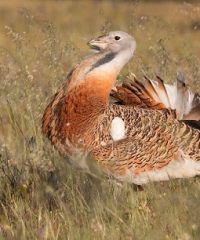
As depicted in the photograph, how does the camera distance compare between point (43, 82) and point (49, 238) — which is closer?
point (49, 238)

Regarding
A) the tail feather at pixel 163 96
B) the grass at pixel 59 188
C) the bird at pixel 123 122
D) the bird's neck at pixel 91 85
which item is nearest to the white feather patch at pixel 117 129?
the bird at pixel 123 122

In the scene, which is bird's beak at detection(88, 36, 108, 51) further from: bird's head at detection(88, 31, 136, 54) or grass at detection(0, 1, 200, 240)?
grass at detection(0, 1, 200, 240)

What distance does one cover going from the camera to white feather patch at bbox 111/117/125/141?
380 centimetres

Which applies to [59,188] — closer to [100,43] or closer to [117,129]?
[117,129]

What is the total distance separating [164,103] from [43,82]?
1328 millimetres

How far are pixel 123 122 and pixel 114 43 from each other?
46 cm

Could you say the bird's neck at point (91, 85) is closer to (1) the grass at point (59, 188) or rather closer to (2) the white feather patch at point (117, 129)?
(2) the white feather patch at point (117, 129)

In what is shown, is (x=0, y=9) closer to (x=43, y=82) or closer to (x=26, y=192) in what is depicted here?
(x=43, y=82)

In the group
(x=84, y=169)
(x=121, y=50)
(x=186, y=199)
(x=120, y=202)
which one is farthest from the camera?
(x=121, y=50)

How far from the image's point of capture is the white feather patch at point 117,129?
3.80 metres

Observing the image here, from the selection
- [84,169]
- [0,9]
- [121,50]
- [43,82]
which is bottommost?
[0,9]

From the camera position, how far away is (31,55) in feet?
Result: 16.2

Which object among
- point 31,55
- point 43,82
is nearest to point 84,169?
point 31,55

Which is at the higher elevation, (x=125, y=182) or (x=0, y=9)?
(x=125, y=182)
